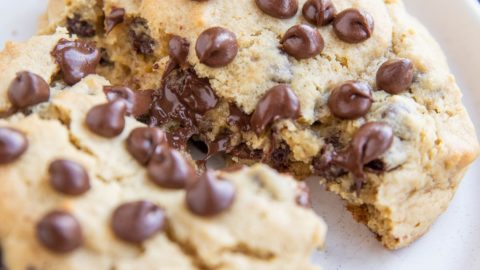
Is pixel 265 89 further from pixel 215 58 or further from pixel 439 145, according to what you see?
pixel 439 145

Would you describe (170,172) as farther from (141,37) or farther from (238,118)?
(141,37)

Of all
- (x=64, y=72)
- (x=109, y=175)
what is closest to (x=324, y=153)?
(x=109, y=175)

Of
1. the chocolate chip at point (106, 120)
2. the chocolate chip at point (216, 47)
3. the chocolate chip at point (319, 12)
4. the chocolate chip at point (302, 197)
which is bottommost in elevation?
the chocolate chip at point (106, 120)

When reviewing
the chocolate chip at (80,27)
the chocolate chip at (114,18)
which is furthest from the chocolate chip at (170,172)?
the chocolate chip at (80,27)

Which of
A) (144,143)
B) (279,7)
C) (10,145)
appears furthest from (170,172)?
(279,7)

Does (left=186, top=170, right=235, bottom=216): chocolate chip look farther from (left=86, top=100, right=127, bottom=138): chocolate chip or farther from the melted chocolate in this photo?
the melted chocolate

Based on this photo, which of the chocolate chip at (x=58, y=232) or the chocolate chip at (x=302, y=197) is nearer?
the chocolate chip at (x=58, y=232)

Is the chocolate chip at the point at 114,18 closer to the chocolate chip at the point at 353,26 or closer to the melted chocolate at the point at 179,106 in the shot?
the melted chocolate at the point at 179,106
